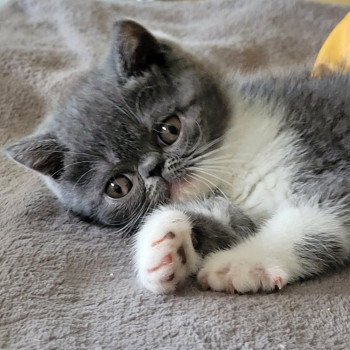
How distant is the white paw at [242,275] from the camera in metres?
1.13

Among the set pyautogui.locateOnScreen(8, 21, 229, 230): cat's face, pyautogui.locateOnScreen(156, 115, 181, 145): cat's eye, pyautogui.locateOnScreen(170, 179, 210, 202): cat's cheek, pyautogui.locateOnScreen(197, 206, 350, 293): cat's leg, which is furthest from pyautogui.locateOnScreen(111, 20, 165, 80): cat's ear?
→ pyautogui.locateOnScreen(197, 206, 350, 293): cat's leg

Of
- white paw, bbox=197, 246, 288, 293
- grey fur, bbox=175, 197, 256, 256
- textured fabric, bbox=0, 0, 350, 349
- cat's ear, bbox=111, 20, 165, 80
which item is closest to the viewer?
textured fabric, bbox=0, 0, 350, 349

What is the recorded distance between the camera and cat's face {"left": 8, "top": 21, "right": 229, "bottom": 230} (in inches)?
51.9

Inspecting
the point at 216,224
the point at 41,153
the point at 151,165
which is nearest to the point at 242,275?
the point at 216,224

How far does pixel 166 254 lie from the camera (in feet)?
3.76

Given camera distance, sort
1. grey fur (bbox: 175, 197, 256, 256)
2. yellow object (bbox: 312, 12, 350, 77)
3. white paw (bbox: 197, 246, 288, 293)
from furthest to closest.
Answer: yellow object (bbox: 312, 12, 350, 77), grey fur (bbox: 175, 197, 256, 256), white paw (bbox: 197, 246, 288, 293)

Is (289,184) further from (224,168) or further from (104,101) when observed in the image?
(104,101)

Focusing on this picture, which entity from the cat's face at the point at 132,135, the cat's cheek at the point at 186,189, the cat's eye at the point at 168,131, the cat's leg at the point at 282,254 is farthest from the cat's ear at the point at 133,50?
the cat's leg at the point at 282,254

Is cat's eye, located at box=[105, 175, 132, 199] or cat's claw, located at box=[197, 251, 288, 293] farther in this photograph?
cat's eye, located at box=[105, 175, 132, 199]

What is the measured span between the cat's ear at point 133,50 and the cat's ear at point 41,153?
234mm

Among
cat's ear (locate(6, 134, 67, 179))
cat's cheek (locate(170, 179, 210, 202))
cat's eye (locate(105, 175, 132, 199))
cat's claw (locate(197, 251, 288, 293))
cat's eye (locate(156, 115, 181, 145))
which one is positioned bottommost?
cat's ear (locate(6, 134, 67, 179))

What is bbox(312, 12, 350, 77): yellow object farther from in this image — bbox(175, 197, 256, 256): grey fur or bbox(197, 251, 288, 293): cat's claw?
bbox(197, 251, 288, 293): cat's claw

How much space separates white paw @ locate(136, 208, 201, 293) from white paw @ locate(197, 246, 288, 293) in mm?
47

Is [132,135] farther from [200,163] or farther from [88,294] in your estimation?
[88,294]
